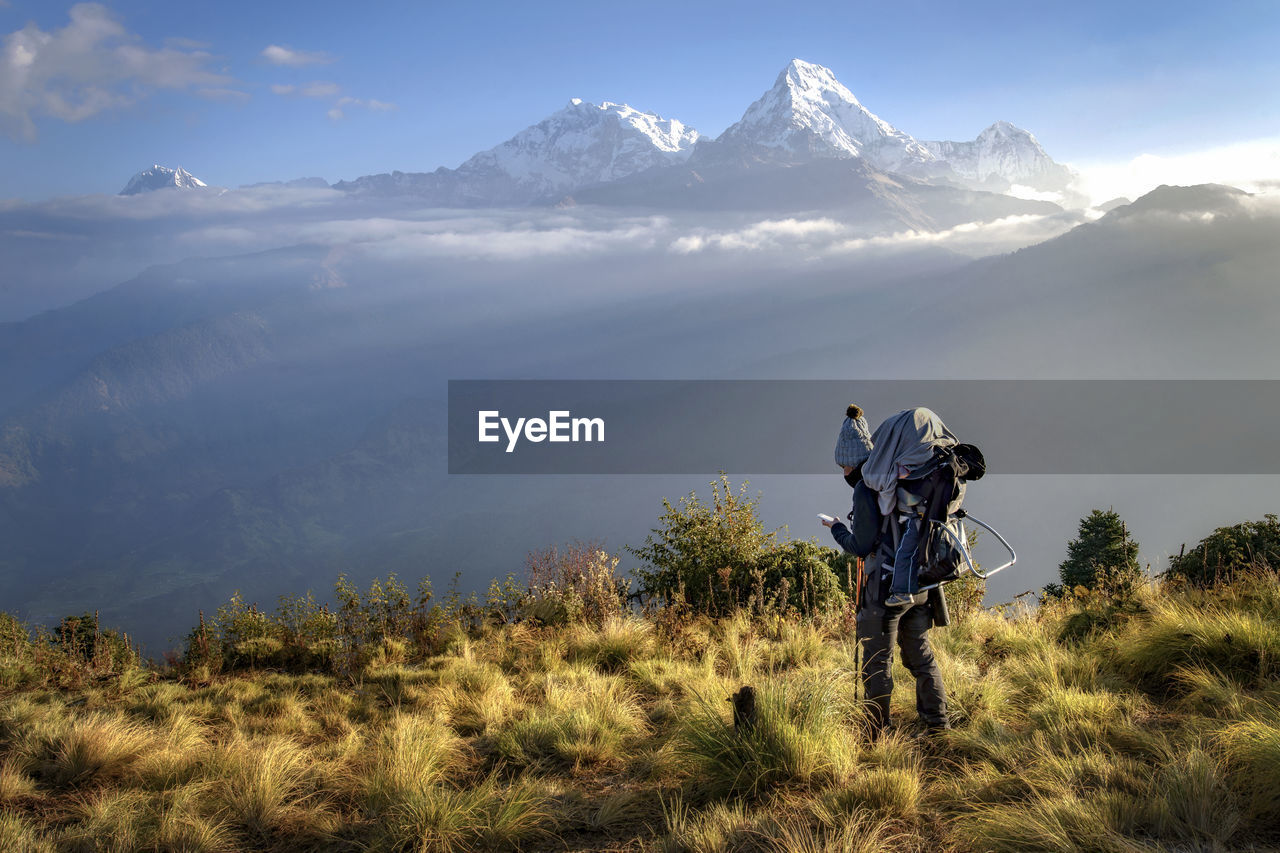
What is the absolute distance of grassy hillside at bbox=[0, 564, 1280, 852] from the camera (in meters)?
3.82

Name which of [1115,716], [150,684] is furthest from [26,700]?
[1115,716]

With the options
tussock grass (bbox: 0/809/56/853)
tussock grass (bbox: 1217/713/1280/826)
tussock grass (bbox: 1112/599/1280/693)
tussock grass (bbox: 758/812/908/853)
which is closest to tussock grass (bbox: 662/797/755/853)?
tussock grass (bbox: 758/812/908/853)

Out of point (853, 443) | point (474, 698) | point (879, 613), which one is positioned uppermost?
point (853, 443)

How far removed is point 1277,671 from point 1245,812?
8.29ft

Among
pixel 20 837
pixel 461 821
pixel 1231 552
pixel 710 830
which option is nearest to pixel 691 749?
pixel 710 830

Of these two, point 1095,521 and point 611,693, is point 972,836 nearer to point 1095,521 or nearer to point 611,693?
point 611,693

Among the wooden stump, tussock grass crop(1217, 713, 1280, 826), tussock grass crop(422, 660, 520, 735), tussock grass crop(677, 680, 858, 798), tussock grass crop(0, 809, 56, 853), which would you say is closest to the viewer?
tussock grass crop(1217, 713, 1280, 826)

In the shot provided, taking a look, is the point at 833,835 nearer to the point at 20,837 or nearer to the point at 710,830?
the point at 710,830

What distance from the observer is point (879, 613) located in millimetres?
4883

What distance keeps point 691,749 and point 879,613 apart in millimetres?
1537

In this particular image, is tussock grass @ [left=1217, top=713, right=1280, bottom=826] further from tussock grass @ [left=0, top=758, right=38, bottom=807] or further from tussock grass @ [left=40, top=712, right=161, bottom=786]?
tussock grass @ [left=0, top=758, right=38, bottom=807]

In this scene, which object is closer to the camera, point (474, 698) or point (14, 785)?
point (14, 785)

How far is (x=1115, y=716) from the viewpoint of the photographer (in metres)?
5.08

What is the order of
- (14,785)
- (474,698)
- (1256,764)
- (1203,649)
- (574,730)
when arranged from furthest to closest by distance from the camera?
(474,698) < (1203,649) < (574,730) < (14,785) < (1256,764)
